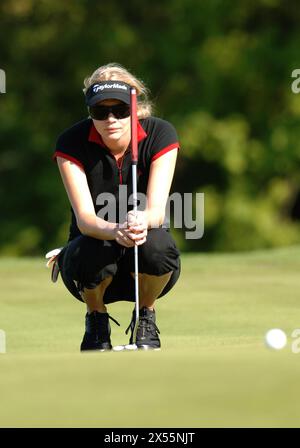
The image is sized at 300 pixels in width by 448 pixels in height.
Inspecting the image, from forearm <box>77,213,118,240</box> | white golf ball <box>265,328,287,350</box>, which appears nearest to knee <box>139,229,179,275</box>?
forearm <box>77,213,118,240</box>

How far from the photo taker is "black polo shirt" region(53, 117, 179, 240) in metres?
5.54

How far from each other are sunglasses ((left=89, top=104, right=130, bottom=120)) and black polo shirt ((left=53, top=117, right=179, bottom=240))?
0.16 meters

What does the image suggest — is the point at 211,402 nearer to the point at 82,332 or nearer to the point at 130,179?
the point at 130,179

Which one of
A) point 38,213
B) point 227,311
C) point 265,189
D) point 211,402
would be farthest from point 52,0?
point 211,402

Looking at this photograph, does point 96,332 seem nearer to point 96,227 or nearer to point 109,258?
point 109,258

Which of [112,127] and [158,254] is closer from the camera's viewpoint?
[158,254]

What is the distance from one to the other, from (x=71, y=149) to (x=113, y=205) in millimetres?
350

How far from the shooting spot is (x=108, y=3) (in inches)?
954

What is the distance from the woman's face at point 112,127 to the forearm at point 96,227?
16.8 inches

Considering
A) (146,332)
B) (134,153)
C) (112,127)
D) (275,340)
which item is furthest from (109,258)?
(275,340)

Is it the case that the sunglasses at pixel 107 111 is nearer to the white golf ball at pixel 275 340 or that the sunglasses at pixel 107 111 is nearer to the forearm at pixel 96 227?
the forearm at pixel 96 227

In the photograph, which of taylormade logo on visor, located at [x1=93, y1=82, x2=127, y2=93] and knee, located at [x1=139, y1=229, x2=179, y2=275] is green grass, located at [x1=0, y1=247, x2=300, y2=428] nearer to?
knee, located at [x1=139, y1=229, x2=179, y2=275]

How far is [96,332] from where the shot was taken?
17.9 feet

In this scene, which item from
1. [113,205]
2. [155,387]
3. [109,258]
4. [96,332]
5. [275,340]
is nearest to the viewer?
[155,387]
